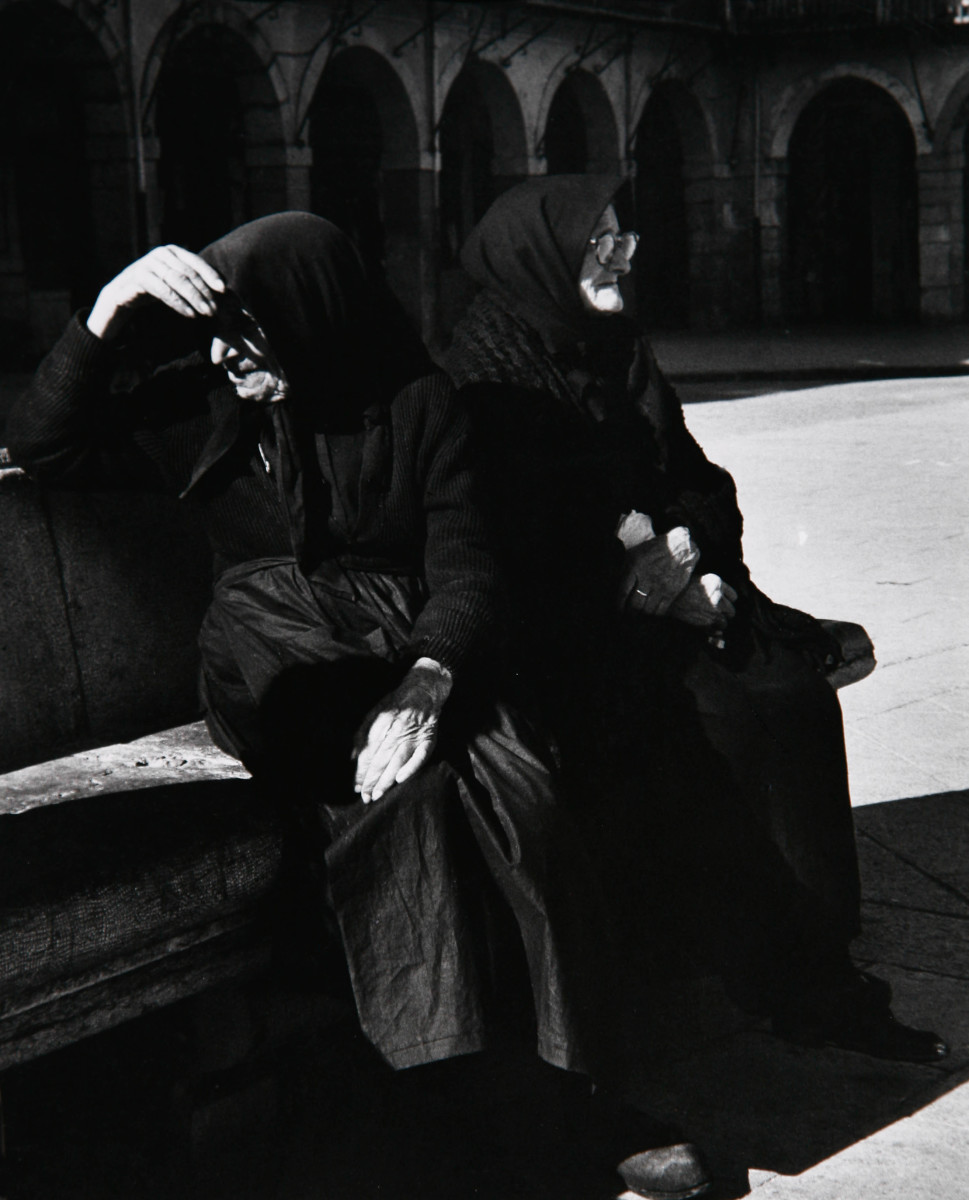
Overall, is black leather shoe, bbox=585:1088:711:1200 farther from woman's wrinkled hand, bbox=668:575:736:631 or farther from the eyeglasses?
the eyeglasses

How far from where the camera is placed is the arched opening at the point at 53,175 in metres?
19.2

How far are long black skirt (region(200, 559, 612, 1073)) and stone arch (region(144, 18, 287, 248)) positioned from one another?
A: 19.1 meters

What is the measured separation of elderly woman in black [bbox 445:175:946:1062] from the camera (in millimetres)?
3078

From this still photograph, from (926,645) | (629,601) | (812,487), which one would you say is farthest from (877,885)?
(812,487)

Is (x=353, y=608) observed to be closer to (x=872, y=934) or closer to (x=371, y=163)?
(x=872, y=934)

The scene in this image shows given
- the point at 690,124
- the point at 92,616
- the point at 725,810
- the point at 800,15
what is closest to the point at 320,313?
the point at 92,616

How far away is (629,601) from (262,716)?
0.79 meters

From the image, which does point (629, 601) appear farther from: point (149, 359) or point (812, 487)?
point (812, 487)

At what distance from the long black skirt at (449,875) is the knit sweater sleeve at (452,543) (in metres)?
0.11

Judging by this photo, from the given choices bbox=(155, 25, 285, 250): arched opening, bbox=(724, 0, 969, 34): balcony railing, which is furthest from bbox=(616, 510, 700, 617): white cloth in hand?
bbox=(724, 0, 969, 34): balcony railing

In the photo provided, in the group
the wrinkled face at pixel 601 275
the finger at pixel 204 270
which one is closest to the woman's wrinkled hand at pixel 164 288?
the finger at pixel 204 270

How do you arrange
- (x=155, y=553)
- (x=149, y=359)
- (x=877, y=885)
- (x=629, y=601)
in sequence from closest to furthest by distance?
(x=149, y=359), (x=629, y=601), (x=155, y=553), (x=877, y=885)

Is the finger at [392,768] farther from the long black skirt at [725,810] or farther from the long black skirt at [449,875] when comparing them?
the long black skirt at [725,810]

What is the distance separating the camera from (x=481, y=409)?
330 centimetres
